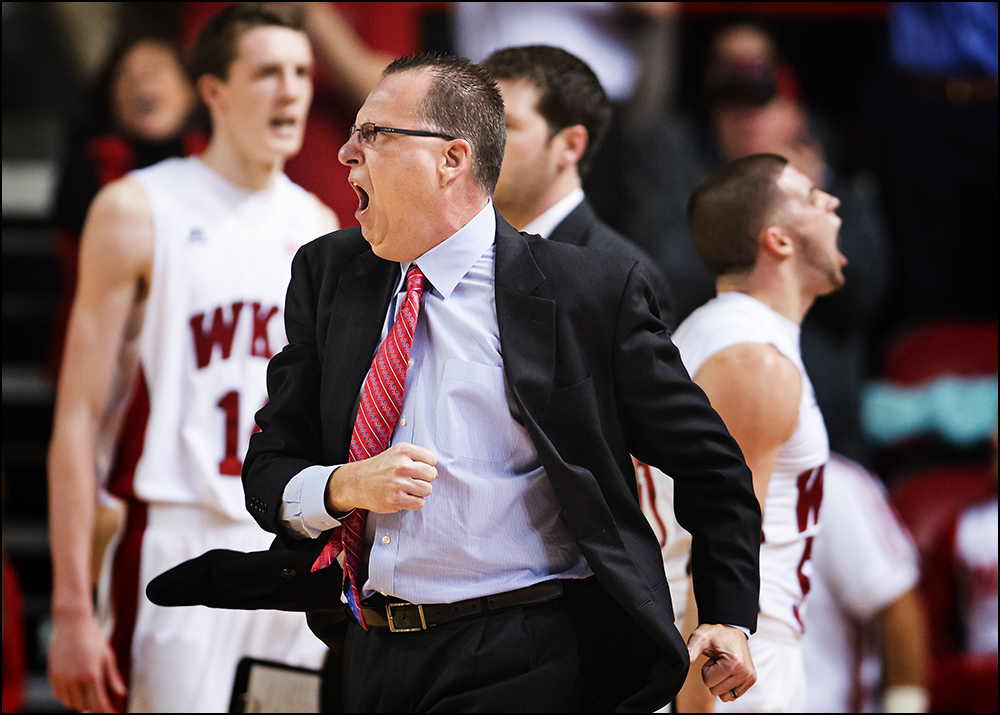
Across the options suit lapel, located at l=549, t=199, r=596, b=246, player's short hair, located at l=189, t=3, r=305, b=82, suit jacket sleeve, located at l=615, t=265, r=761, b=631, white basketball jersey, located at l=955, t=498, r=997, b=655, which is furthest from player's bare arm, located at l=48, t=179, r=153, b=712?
white basketball jersey, located at l=955, t=498, r=997, b=655

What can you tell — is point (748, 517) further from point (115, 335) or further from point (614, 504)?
point (115, 335)

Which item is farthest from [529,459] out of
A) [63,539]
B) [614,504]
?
[63,539]

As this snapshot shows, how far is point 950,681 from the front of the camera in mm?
3930

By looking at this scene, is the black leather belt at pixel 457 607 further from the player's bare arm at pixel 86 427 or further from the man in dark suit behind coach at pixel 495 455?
the player's bare arm at pixel 86 427

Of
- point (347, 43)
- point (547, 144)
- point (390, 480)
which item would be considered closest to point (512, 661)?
point (390, 480)

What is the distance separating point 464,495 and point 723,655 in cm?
54

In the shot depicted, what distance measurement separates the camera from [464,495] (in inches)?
78.2

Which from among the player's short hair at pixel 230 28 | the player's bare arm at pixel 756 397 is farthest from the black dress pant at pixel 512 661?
the player's short hair at pixel 230 28

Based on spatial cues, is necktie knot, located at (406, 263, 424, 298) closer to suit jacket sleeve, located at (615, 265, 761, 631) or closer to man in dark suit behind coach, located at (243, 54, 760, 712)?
man in dark suit behind coach, located at (243, 54, 760, 712)

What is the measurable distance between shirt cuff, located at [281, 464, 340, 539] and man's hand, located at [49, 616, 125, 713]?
4.80ft

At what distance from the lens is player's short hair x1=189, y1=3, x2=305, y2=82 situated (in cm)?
315

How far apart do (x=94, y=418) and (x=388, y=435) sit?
1598mm

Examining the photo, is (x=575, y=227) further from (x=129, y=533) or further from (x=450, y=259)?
(x=129, y=533)

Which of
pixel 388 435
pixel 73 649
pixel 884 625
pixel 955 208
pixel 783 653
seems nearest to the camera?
pixel 388 435
